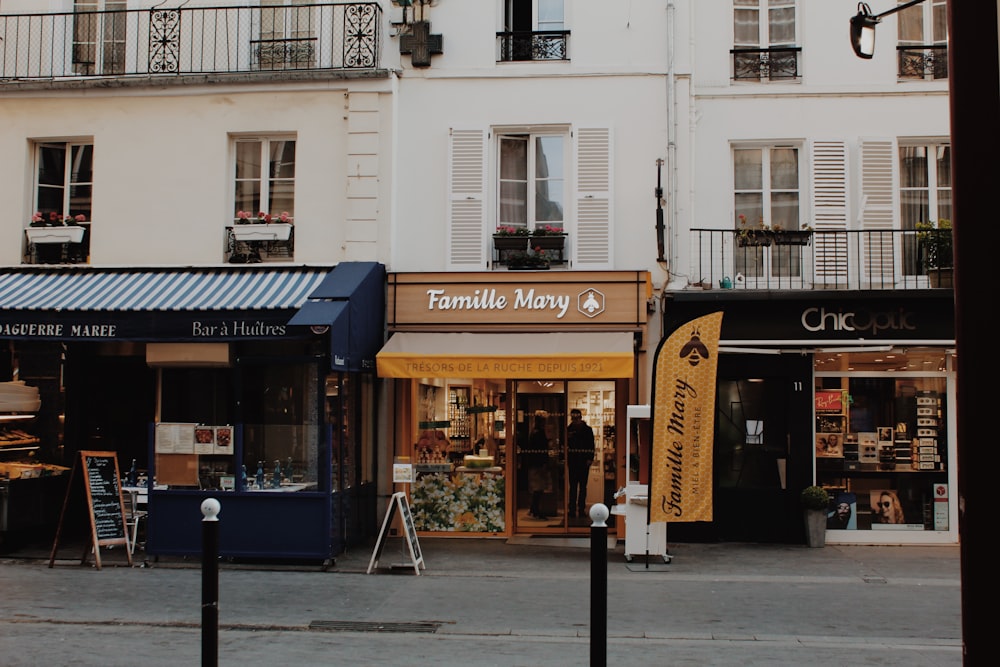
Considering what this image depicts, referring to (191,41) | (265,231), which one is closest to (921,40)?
(265,231)

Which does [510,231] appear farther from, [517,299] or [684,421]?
[684,421]

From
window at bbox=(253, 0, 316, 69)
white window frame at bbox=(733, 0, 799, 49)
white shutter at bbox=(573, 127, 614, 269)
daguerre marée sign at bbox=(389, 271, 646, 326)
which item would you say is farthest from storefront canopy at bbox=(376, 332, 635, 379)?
white window frame at bbox=(733, 0, 799, 49)

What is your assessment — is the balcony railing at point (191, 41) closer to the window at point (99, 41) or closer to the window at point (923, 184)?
the window at point (99, 41)

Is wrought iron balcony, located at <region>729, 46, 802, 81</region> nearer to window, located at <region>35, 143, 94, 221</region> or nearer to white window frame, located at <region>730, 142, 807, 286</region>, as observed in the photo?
white window frame, located at <region>730, 142, 807, 286</region>

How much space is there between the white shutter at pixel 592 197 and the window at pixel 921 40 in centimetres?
421

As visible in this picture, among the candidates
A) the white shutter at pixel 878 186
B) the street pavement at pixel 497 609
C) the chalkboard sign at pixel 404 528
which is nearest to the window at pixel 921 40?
the white shutter at pixel 878 186

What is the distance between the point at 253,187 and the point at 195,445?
3.82 metres

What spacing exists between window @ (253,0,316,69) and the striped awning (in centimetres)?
307

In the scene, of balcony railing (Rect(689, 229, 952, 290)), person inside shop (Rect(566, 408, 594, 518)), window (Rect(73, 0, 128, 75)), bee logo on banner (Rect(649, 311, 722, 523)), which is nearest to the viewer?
bee logo on banner (Rect(649, 311, 722, 523))

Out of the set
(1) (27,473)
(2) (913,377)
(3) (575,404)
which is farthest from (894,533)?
(1) (27,473)

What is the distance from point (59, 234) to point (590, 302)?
735cm

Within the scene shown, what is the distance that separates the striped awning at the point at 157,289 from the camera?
11.7 metres

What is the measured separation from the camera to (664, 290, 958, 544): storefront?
13039 mm

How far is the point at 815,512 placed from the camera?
12734 millimetres
